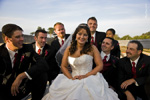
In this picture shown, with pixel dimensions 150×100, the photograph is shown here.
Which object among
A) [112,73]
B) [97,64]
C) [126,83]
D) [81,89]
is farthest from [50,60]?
[126,83]

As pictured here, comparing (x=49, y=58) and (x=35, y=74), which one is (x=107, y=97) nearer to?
(x=35, y=74)

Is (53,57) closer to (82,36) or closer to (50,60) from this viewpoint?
(50,60)

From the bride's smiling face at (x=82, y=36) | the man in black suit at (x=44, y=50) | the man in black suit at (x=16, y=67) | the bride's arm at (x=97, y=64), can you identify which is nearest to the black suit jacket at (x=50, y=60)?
the man in black suit at (x=44, y=50)

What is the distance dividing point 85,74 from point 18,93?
1.65 m

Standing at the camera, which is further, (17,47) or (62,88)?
(17,47)

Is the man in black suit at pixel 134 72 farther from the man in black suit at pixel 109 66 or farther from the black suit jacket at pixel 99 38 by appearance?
the black suit jacket at pixel 99 38

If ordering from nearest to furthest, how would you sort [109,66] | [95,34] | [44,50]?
[109,66] < [44,50] < [95,34]

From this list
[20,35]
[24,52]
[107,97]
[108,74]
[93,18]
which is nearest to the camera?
[107,97]

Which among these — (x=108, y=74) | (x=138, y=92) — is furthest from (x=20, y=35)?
(x=138, y=92)

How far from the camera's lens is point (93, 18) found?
550cm

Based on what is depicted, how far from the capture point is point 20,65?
10.6 ft

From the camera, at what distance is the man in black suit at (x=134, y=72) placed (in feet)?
11.4

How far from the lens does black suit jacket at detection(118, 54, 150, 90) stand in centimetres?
353

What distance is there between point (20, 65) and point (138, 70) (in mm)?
3042
